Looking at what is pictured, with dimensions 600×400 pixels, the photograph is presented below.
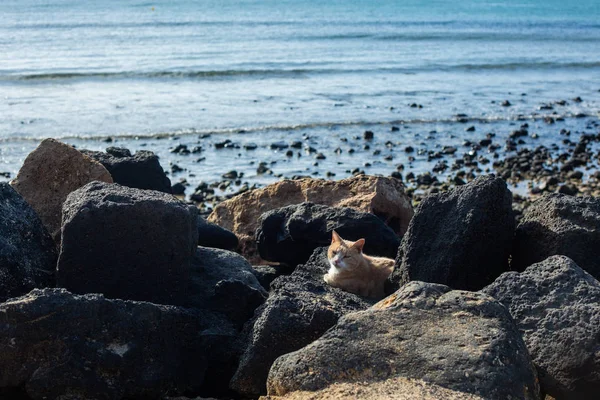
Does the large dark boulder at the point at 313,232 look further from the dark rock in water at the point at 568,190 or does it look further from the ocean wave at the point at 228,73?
the ocean wave at the point at 228,73

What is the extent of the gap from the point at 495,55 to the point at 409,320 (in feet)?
104

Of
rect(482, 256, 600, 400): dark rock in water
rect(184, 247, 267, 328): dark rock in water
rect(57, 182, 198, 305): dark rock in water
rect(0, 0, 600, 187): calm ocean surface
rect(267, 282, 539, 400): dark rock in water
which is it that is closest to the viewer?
rect(267, 282, 539, 400): dark rock in water

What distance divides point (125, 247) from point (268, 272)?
6.20 ft

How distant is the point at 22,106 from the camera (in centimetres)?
2186

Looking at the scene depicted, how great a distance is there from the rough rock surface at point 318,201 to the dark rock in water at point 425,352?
3793 mm

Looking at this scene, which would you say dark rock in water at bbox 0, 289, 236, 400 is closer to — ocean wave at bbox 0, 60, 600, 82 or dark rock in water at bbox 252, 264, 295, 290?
dark rock in water at bbox 252, 264, 295, 290

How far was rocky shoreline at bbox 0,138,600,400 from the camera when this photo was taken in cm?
415

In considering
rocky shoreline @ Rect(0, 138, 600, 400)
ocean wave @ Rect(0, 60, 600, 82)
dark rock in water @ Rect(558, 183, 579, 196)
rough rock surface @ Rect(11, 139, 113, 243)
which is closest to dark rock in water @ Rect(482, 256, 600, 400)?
rocky shoreline @ Rect(0, 138, 600, 400)

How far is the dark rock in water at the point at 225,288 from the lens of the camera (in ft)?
18.6

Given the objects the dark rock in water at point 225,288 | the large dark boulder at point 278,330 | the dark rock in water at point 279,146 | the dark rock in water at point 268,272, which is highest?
the large dark boulder at point 278,330

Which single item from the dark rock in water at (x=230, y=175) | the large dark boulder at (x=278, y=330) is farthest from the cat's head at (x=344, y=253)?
the dark rock in water at (x=230, y=175)

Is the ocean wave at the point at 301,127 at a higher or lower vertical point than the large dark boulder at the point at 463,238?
lower

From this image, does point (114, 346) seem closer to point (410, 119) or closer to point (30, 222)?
point (30, 222)

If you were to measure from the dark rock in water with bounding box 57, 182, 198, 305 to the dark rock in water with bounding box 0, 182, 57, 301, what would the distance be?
232 mm
